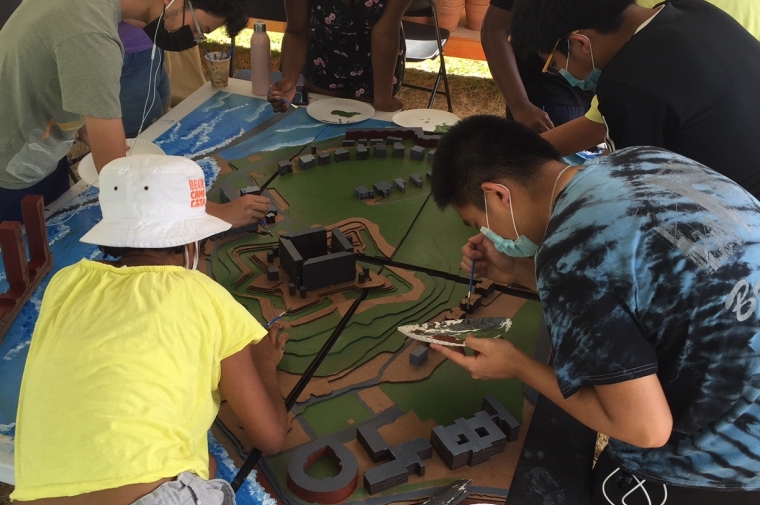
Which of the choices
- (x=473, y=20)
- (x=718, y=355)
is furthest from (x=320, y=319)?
(x=473, y=20)

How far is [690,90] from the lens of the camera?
5.51ft

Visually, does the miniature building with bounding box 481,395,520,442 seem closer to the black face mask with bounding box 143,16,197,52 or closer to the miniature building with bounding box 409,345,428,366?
the miniature building with bounding box 409,345,428,366

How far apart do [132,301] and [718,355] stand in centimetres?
118

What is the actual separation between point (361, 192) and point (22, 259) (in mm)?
1234

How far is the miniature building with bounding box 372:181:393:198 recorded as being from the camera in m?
2.52

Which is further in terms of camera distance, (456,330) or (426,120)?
(426,120)

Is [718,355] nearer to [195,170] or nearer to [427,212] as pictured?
[195,170]

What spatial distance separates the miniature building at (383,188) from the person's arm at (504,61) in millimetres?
857

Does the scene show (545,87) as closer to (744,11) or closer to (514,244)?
(744,11)

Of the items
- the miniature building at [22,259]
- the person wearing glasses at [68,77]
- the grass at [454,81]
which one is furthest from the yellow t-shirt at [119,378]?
the grass at [454,81]

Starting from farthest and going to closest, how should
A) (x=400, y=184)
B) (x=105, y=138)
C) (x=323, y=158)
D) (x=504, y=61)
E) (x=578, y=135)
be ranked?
(x=504, y=61)
(x=323, y=158)
(x=400, y=184)
(x=578, y=135)
(x=105, y=138)

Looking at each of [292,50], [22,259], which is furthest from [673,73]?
[292,50]

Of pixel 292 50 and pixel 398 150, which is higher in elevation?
pixel 292 50

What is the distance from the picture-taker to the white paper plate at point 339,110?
3.07 m
